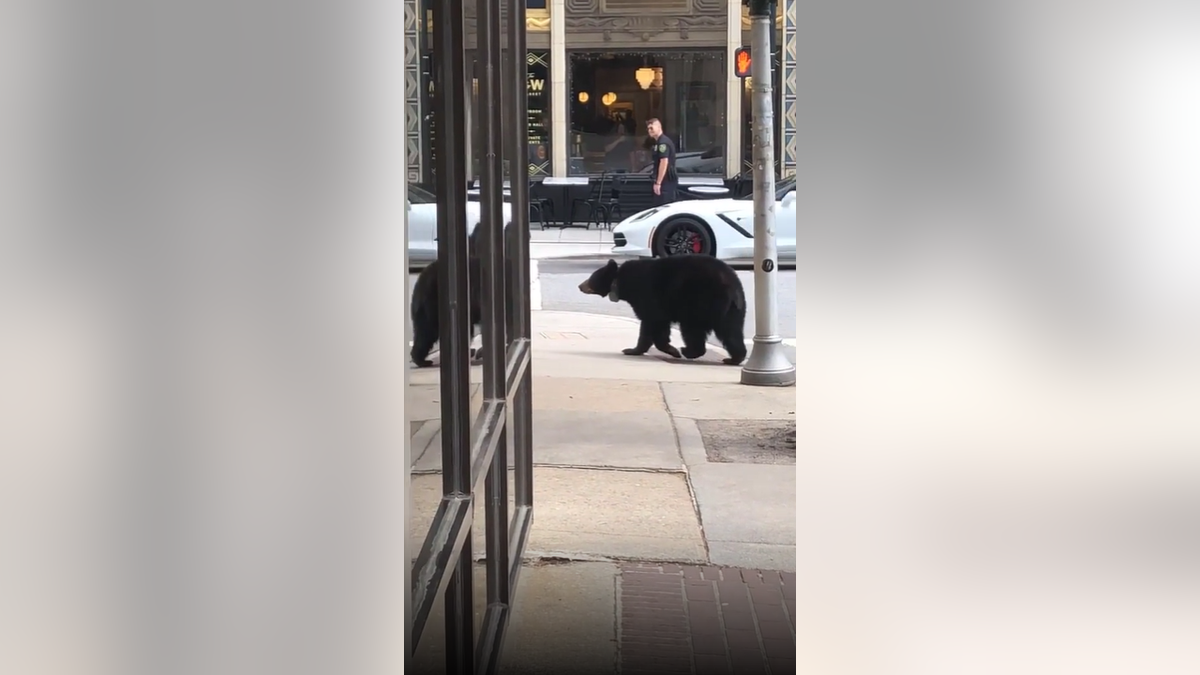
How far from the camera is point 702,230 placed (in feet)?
34.7

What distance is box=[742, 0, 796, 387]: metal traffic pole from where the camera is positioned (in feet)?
25.3

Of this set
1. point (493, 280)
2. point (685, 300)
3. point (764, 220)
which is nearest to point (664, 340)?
point (685, 300)

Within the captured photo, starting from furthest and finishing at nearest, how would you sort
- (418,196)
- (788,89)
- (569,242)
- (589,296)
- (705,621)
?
(569,242)
(589,296)
(788,89)
(705,621)
(418,196)

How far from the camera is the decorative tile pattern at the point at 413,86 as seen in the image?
2.01m

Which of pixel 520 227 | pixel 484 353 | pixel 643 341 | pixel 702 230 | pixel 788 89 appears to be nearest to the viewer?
pixel 484 353

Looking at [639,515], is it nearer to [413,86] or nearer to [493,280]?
[493,280]

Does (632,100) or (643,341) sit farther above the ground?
(632,100)

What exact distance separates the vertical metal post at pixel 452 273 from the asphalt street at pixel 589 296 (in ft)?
19.7

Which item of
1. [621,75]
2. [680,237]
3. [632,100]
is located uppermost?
[621,75]

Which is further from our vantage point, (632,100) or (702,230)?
(632,100)

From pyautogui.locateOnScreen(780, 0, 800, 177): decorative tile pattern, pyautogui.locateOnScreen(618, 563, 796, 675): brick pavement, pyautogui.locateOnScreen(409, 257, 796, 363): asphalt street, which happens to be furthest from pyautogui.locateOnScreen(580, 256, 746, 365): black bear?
pyautogui.locateOnScreen(618, 563, 796, 675): brick pavement

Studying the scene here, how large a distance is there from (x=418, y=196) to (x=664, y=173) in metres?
12.7
